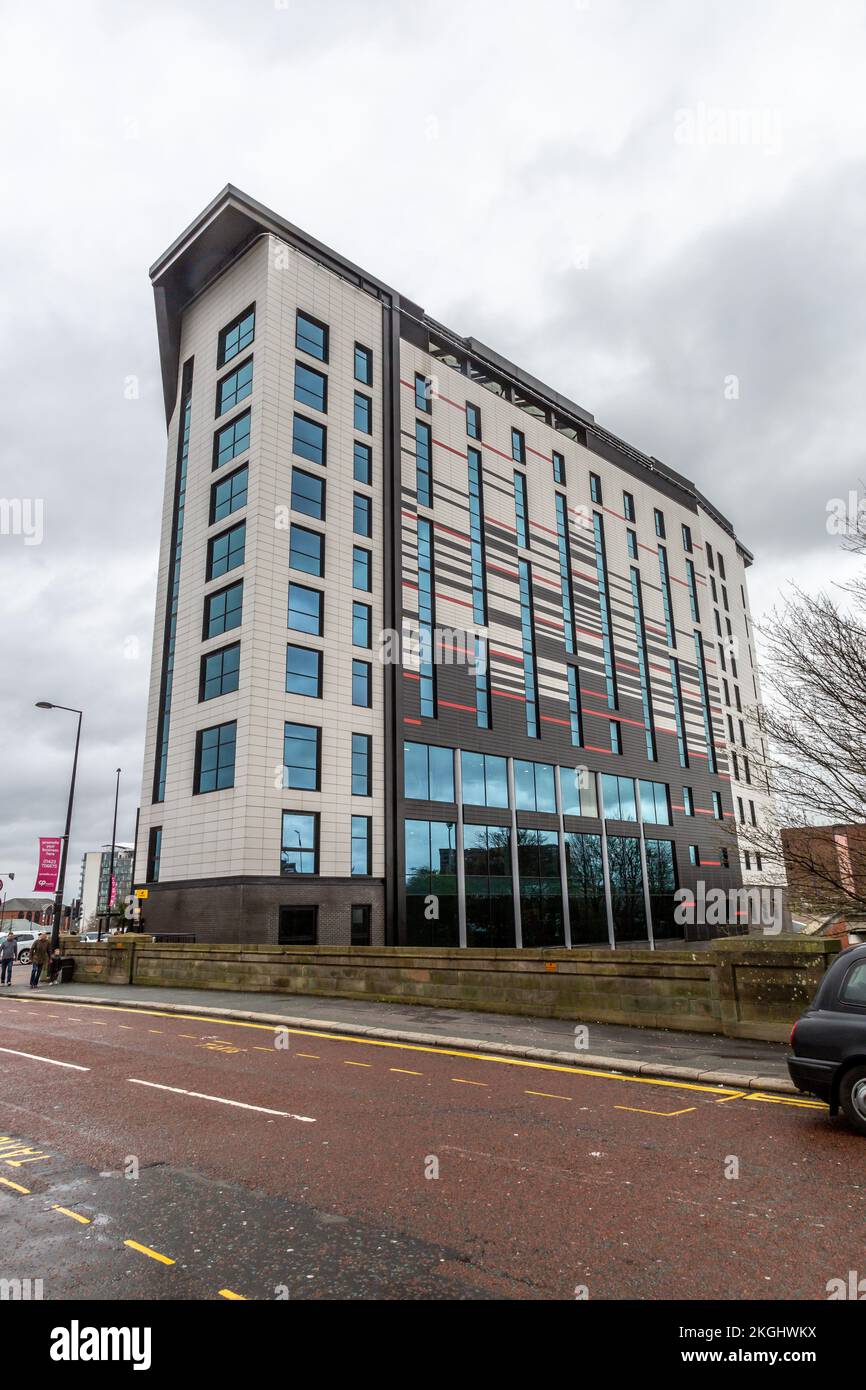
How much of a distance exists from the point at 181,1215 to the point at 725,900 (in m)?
54.1

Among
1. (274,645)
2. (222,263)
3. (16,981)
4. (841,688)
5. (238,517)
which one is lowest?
(16,981)

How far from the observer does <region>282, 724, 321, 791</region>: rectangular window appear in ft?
101

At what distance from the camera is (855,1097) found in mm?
6844

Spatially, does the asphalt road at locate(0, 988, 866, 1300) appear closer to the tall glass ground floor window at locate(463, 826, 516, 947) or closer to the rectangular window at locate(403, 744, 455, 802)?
the rectangular window at locate(403, 744, 455, 802)

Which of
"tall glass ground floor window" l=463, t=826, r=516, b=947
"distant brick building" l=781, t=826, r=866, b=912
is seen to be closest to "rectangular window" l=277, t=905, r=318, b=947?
"tall glass ground floor window" l=463, t=826, r=516, b=947

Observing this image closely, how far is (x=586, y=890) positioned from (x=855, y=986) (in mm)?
36124

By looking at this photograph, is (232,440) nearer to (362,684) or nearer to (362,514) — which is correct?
(362,514)

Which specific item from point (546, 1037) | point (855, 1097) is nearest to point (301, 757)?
point (546, 1037)

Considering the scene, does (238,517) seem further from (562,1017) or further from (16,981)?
(562,1017)

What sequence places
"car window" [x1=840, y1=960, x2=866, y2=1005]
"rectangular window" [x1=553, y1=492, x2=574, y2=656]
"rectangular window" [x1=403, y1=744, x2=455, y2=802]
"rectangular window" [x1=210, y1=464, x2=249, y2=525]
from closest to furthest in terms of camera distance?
"car window" [x1=840, y1=960, x2=866, y2=1005], "rectangular window" [x1=210, y1=464, x2=249, y2=525], "rectangular window" [x1=403, y1=744, x2=455, y2=802], "rectangular window" [x1=553, y1=492, x2=574, y2=656]

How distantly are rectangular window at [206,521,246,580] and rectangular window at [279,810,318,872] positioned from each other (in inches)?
432

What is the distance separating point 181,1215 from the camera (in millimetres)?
5184
